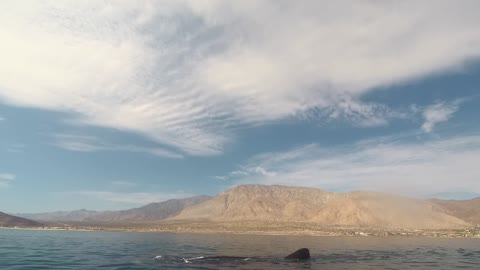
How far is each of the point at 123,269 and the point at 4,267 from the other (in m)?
12.8

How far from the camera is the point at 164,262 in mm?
49562

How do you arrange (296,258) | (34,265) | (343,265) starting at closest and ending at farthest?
(34,265), (343,265), (296,258)

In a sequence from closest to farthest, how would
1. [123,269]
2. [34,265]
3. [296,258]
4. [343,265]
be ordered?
A: [123,269] → [34,265] → [343,265] → [296,258]

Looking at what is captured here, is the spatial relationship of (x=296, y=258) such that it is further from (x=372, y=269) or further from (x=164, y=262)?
(x=164, y=262)

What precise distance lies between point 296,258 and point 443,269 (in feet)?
57.6

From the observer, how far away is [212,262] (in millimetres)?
49094

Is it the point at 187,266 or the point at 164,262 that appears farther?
the point at 164,262

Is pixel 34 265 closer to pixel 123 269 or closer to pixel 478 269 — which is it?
pixel 123 269

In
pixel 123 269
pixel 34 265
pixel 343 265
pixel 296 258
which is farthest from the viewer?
pixel 296 258

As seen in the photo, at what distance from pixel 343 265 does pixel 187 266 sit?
61.4ft

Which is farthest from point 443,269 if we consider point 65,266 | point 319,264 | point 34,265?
point 34,265

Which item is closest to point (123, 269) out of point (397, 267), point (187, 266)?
point (187, 266)

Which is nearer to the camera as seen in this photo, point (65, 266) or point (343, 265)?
point (65, 266)

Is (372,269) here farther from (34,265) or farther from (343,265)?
(34,265)
